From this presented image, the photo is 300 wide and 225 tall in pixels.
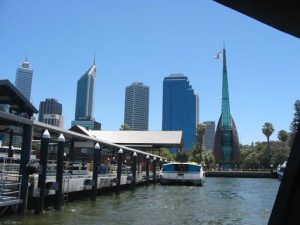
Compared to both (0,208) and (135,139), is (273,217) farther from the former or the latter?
(135,139)

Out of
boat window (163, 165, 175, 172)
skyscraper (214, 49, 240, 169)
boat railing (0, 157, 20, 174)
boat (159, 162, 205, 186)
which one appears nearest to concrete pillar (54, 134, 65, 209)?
boat railing (0, 157, 20, 174)

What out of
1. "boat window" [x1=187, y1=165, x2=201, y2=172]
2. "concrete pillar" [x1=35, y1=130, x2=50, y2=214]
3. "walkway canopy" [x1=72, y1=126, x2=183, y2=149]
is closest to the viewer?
"concrete pillar" [x1=35, y1=130, x2=50, y2=214]

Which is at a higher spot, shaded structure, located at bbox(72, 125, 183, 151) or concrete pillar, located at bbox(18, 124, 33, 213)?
shaded structure, located at bbox(72, 125, 183, 151)

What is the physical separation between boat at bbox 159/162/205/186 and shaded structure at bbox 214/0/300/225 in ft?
146

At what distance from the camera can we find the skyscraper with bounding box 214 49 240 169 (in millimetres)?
151625

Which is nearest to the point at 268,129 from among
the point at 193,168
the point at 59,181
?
the point at 193,168

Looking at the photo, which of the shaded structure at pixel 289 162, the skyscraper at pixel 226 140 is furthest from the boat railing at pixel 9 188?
the skyscraper at pixel 226 140

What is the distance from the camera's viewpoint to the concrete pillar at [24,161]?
650 inches

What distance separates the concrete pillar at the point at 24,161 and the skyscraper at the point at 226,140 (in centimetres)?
13774

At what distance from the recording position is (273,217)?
5.08 m

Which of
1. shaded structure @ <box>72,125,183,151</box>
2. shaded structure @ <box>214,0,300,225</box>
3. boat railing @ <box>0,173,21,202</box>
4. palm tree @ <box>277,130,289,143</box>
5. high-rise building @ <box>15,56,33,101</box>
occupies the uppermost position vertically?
high-rise building @ <box>15,56,33,101</box>

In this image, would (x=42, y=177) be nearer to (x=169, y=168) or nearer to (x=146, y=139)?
(x=169, y=168)

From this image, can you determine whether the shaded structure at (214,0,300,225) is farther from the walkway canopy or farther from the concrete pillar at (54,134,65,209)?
the walkway canopy

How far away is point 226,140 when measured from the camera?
152750 millimetres
